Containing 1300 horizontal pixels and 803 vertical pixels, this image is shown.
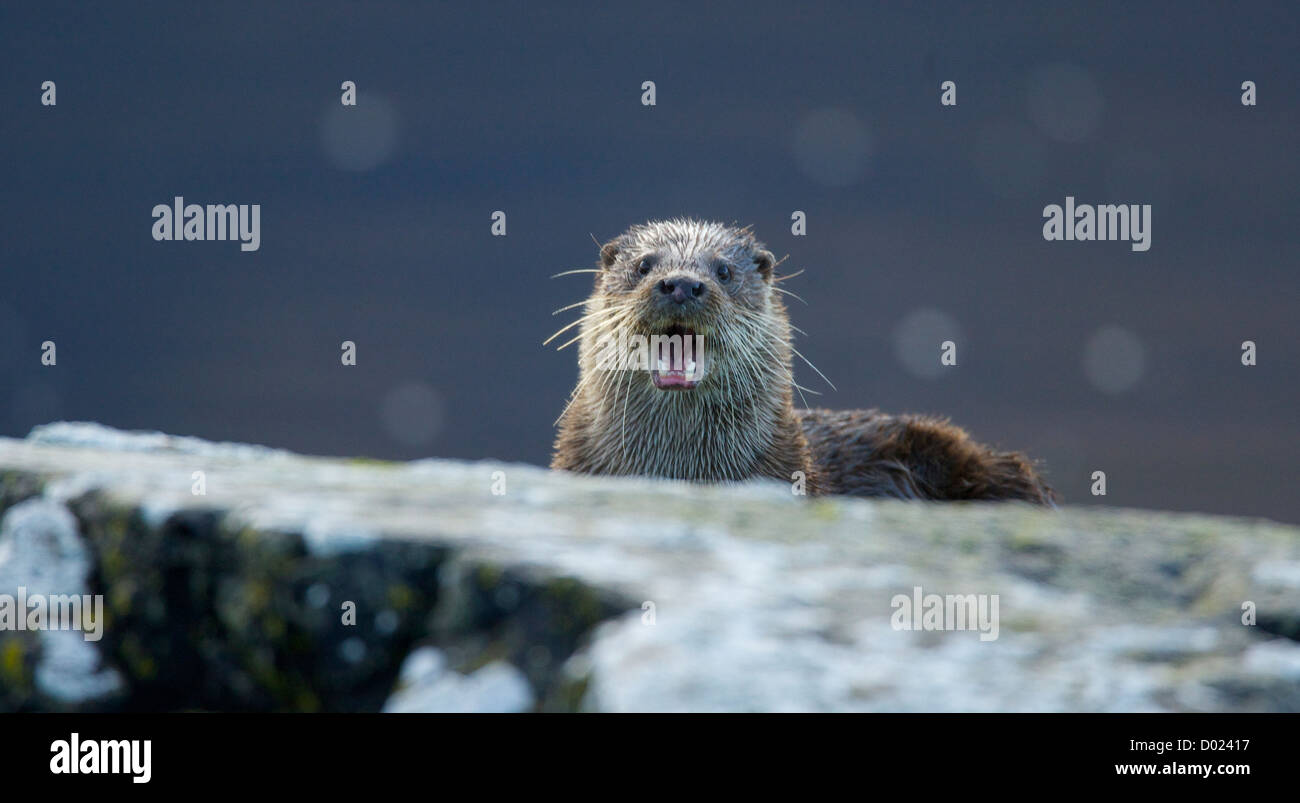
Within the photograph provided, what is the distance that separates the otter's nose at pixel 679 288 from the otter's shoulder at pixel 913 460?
4.96ft

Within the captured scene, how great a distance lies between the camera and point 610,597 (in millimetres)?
2279

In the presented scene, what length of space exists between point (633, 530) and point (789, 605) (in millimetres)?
501

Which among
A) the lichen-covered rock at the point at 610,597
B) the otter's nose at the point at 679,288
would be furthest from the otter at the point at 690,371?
the lichen-covered rock at the point at 610,597

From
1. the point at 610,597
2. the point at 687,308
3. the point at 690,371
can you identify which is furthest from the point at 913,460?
the point at 610,597

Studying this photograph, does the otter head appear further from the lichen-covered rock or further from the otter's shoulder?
the lichen-covered rock

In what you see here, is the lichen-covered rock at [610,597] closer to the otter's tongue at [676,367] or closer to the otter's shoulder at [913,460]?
the otter's tongue at [676,367]

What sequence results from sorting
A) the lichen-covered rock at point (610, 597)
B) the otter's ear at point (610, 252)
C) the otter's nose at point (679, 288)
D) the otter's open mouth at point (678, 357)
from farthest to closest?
the otter's ear at point (610, 252)
the otter's open mouth at point (678, 357)
the otter's nose at point (679, 288)
the lichen-covered rock at point (610, 597)

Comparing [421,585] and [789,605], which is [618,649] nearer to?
[789,605]

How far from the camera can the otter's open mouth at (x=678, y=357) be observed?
5.93 m

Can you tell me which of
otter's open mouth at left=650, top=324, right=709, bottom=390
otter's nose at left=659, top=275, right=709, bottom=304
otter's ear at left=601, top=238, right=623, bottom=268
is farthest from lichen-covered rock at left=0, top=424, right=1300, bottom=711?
otter's ear at left=601, top=238, right=623, bottom=268

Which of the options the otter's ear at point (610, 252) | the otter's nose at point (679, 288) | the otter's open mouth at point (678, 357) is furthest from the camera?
the otter's ear at point (610, 252)

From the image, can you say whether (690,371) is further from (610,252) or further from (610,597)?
(610,597)
